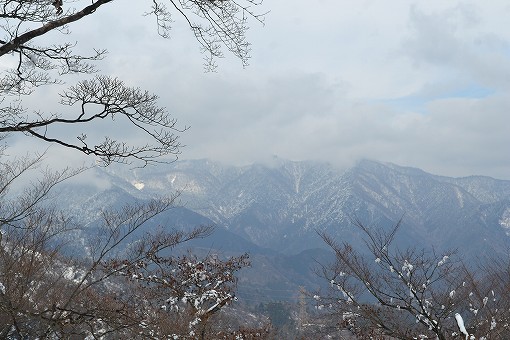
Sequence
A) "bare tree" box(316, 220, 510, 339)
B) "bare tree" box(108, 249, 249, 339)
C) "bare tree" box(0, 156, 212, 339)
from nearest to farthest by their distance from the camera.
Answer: "bare tree" box(0, 156, 212, 339), "bare tree" box(316, 220, 510, 339), "bare tree" box(108, 249, 249, 339)

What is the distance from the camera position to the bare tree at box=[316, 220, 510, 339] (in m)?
11.4

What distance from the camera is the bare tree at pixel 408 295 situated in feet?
37.3

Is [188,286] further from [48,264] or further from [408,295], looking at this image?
[408,295]

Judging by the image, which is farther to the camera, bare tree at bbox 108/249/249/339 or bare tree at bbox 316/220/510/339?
bare tree at bbox 108/249/249/339

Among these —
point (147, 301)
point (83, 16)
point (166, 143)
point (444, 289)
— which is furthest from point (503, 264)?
point (83, 16)

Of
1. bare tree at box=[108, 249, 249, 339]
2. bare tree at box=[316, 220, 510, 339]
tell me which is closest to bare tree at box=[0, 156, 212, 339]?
bare tree at box=[108, 249, 249, 339]

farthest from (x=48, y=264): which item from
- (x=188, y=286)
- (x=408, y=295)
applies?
(x=408, y=295)

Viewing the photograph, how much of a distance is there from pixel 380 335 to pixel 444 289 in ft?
7.50

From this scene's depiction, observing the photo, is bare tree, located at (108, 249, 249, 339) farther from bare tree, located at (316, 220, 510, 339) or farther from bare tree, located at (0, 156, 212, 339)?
bare tree, located at (316, 220, 510, 339)

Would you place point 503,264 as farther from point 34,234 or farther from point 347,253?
point 34,234

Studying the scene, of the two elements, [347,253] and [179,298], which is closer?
A: [347,253]

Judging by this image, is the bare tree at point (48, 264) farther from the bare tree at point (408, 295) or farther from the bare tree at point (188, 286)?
the bare tree at point (408, 295)

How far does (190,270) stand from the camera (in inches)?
696

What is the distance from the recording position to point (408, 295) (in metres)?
11.7
